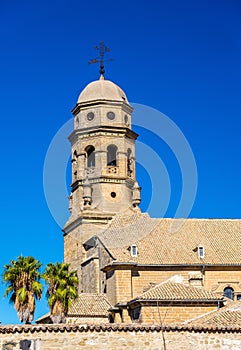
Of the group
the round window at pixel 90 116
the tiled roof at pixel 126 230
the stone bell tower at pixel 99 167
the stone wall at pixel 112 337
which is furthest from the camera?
the round window at pixel 90 116

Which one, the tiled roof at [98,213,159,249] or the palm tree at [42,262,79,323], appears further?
the tiled roof at [98,213,159,249]

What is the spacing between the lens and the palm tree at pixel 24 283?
41.1 meters

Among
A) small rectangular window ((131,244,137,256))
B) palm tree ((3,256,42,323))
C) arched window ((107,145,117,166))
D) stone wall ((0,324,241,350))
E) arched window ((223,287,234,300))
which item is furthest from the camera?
arched window ((107,145,117,166))

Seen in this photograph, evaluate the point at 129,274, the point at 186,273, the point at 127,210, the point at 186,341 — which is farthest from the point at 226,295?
the point at 186,341

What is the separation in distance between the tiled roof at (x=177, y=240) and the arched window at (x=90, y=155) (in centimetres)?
745

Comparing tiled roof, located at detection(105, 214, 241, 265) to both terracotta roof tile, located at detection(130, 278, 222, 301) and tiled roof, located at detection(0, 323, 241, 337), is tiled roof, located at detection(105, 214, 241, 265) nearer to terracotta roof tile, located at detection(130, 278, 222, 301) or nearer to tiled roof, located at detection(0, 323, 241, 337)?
terracotta roof tile, located at detection(130, 278, 222, 301)

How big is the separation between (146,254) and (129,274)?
2.43 metres

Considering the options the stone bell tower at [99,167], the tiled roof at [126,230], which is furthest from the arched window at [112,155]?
the tiled roof at [126,230]

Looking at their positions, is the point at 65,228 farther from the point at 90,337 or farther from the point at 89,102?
the point at 90,337

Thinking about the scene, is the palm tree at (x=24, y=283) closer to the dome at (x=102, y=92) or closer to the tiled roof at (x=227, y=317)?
the tiled roof at (x=227, y=317)

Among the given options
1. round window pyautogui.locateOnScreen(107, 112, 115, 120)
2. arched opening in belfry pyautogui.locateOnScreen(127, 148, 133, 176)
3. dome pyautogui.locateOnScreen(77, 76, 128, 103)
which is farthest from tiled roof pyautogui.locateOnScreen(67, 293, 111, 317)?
dome pyautogui.locateOnScreen(77, 76, 128, 103)

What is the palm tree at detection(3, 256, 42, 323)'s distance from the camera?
41.1 metres

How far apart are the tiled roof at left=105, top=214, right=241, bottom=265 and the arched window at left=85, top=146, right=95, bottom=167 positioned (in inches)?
293

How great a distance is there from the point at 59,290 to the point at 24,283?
2360 millimetres
